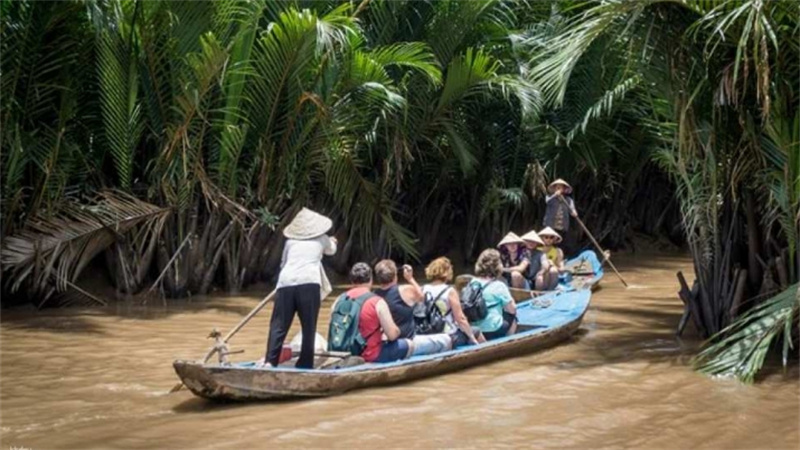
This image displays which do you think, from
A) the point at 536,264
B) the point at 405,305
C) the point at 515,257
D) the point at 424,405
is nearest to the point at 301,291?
the point at 405,305

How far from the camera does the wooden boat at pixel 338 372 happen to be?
20.8 feet

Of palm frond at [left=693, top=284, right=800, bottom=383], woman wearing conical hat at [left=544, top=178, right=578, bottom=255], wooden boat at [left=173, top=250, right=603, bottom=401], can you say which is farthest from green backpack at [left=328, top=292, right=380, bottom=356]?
woman wearing conical hat at [left=544, top=178, right=578, bottom=255]

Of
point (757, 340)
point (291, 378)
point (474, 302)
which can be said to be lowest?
point (291, 378)

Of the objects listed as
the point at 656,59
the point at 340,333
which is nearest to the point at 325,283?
the point at 340,333

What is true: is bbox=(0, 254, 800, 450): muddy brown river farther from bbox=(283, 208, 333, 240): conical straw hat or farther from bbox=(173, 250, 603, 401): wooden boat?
bbox=(283, 208, 333, 240): conical straw hat

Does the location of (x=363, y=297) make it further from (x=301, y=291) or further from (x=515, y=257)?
(x=515, y=257)

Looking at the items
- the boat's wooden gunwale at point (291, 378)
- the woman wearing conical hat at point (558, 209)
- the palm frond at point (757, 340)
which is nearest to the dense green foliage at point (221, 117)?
the woman wearing conical hat at point (558, 209)

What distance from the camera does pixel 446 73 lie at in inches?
567

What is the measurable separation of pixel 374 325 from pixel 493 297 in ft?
5.63

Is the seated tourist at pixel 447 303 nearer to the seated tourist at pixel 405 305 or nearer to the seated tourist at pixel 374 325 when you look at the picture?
the seated tourist at pixel 405 305

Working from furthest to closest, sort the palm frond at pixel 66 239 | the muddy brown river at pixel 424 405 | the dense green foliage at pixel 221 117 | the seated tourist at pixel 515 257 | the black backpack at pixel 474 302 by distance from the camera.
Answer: the seated tourist at pixel 515 257 → the dense green foliage at pixel 221 117 → the palm frond at pixel 66 239 → the black backpack at pixel 474 302 → the muddy brown river at pixel 424 405

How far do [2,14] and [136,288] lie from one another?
3.80 m

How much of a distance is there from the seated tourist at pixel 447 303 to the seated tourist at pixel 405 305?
15 centimetres

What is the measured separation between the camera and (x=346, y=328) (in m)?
7.31
